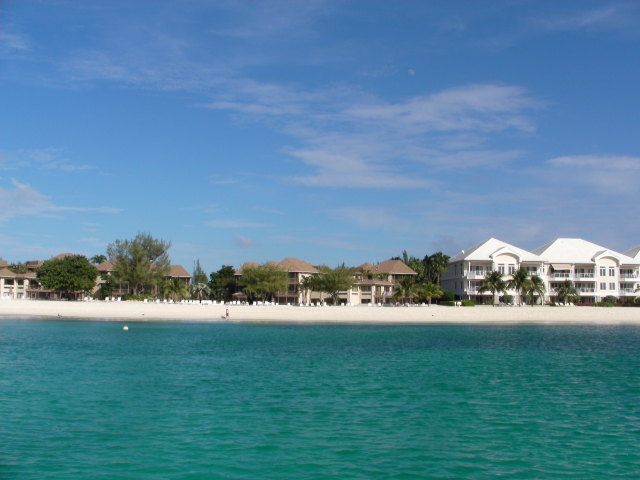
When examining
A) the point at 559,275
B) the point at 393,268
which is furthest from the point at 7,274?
the point at 559,275

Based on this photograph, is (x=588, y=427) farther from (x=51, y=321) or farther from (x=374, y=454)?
(x=51, y=321)

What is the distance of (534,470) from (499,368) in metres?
16.4

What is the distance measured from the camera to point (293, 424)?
56.2 ft

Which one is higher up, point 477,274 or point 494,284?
point 477,274

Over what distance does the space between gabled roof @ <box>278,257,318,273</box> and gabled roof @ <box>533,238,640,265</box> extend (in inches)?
1502

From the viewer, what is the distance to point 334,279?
270 ft

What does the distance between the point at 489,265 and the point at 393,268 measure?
52.9 ft

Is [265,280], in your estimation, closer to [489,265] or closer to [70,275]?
[70,275]

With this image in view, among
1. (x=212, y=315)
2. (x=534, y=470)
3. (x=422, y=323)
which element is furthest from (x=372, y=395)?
(x=212, y=315)

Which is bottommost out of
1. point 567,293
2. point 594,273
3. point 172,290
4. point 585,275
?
point 567,293

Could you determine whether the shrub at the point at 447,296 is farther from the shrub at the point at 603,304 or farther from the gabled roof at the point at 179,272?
the gabled roof at the point at 179,272

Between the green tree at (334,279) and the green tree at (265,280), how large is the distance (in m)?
5.55

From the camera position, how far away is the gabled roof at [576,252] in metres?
88.9

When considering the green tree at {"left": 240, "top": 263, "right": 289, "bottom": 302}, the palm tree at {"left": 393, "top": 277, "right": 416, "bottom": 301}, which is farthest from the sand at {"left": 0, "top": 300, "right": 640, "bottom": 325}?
the green tree at {"left": 240, "top": 263, "right": 289, "bottom": 302}
